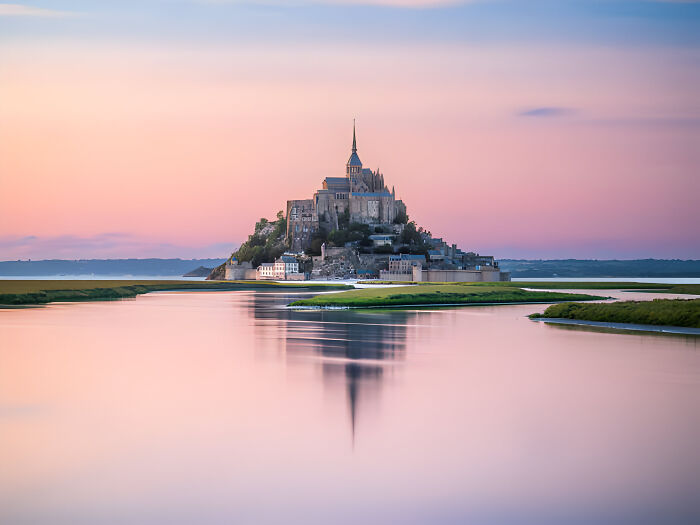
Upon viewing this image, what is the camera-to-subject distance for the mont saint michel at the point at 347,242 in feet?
374

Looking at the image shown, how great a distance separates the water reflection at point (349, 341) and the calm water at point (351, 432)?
161mm

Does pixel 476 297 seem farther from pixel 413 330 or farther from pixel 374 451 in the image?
pixel 374 451

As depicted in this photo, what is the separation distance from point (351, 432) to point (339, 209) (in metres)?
113

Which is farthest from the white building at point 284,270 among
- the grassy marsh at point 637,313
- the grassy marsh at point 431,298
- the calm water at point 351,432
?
the calm water at point 351,432

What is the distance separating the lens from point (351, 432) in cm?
1334

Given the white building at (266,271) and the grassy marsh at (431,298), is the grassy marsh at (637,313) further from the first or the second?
the white building at (266,271)

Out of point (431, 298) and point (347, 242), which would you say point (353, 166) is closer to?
point (347, 242)

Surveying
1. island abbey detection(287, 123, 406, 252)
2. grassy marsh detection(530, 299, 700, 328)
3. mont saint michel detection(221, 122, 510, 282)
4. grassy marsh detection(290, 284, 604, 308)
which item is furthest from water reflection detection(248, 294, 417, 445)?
island abbey detection(287, 123, 406, 252)

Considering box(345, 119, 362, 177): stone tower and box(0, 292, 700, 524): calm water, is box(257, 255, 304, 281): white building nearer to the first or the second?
box(345, 119, 362, 177): stone tower

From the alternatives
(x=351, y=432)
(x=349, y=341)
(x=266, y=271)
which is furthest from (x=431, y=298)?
(x=266, y=271)

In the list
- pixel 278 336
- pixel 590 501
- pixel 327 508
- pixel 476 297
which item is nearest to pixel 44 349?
pixel 278 336

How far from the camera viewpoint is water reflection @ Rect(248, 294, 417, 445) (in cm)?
1838

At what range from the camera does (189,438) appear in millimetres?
13062

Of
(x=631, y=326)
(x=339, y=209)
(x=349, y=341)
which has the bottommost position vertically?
(x=349, y=341)
